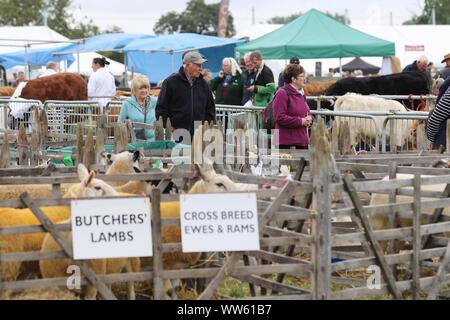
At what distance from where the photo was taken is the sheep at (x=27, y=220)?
7371 millimetres

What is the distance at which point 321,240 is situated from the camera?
6957 mm

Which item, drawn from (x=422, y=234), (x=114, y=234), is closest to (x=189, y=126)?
(x=422, y=234)

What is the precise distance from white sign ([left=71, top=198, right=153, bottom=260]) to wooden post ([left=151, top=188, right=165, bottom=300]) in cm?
7

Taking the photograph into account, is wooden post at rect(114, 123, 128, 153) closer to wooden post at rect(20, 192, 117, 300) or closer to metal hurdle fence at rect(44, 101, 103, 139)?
wooden post at rect(20, 192, 117, 300)

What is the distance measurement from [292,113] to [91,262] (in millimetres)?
4613

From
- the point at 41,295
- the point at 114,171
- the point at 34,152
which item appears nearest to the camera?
the point at 41,295

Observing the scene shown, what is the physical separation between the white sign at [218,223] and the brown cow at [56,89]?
43.3ft

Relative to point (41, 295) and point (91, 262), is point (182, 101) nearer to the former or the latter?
point (91, 262)

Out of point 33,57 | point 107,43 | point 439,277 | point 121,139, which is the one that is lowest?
point 439,277

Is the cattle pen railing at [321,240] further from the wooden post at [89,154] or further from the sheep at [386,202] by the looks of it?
the wooden post at [89,154]

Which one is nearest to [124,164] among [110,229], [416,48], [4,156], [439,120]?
[4,156]

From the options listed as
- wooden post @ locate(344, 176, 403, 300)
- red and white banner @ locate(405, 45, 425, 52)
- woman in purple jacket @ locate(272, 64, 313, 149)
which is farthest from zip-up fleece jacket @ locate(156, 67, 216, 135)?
red and white banner @ locate(405, 45, 425, 52)

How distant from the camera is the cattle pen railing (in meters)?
6.82
